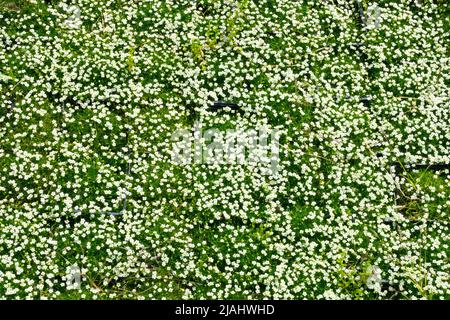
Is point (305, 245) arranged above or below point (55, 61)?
below

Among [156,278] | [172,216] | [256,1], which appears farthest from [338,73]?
[156,278]

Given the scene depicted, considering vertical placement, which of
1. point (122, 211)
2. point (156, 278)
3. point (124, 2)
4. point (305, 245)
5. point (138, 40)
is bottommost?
point (156, 278)

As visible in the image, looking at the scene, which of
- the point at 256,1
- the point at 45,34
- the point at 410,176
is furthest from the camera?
the point at 256,1

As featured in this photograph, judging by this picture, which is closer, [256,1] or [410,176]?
[410,176]

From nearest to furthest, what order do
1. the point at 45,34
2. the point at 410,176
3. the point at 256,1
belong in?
the point at 410,176
the point at 45,34
the point at 256,1

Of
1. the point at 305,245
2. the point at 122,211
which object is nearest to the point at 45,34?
the point at 122,211

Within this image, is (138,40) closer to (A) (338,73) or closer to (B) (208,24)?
(B) (208,24)

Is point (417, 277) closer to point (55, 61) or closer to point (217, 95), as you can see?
point (217, 95)
